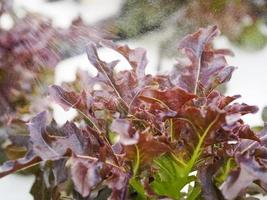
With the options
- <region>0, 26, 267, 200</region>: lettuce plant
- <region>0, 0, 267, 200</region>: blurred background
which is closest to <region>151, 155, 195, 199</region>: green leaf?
<region>0, 26, 267, 200</region>: lettuce plant

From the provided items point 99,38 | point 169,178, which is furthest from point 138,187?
point 99,38

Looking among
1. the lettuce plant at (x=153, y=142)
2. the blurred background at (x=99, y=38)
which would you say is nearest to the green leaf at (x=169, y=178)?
the lettuce plant at (x=153, y=142)

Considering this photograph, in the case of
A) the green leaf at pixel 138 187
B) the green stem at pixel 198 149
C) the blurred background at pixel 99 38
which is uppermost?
the blurred background at pixel 99 38

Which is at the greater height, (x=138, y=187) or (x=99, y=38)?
(x=99, y=38)

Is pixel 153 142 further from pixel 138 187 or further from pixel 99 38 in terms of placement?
pixel 99 38

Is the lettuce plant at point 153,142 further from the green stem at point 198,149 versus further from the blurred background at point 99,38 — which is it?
the blurred background at point 99,38

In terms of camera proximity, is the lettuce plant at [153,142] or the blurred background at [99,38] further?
the blurred background at [99,38]

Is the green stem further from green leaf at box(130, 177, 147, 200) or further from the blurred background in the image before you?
the blurred background
